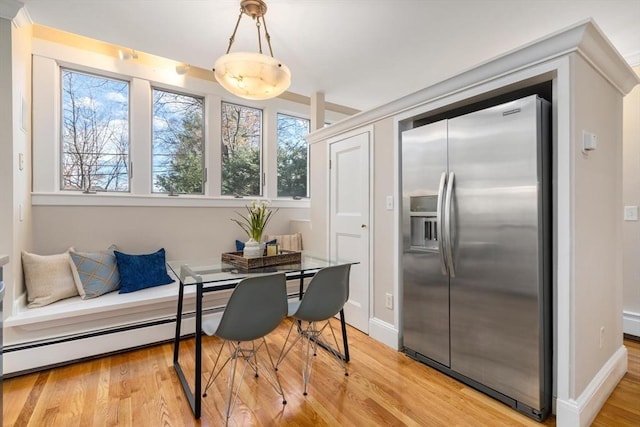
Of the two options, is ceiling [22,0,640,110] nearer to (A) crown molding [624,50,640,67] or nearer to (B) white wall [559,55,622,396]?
(A) crown molding [624,50,640,67]

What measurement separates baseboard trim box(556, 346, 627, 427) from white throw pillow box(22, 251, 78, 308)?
3.50 m

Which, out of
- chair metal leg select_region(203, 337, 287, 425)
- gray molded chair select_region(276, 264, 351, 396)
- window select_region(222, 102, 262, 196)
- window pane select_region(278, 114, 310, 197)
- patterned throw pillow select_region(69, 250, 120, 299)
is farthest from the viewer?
window pane select_region(278, 114, 310, 197)

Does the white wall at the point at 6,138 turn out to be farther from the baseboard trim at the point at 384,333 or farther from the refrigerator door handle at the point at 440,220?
the refrigerator door handle at the point at 440,220

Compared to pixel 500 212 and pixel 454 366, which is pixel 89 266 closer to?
pixel 454 366

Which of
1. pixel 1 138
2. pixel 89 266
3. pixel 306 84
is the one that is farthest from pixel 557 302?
pixel 1 138

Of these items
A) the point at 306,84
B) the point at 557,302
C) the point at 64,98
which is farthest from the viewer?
the point at 306,84

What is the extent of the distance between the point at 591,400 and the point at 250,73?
2.70m

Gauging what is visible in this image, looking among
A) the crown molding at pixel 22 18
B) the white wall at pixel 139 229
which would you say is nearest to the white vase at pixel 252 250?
the white wall at pixel 139 229

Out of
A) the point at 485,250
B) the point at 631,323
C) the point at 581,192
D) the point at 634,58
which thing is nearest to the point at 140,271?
the point at 485,250

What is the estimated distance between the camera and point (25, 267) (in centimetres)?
249

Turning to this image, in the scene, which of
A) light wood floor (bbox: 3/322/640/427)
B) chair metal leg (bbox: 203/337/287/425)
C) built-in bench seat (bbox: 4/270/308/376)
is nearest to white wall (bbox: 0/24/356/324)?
built-in bench seat (bbox: 4/270/308/376)

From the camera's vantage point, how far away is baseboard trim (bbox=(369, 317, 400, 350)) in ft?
8.85

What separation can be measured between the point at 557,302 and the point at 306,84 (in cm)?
300

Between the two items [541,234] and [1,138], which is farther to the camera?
[1,138]
